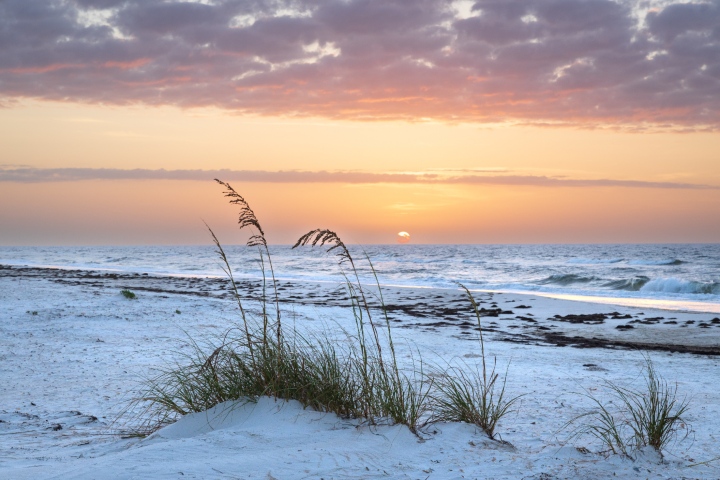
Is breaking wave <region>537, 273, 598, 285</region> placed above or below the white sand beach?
below

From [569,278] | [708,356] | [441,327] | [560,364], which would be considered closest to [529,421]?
[560,364]

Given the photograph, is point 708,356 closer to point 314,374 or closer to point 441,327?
point 441,327

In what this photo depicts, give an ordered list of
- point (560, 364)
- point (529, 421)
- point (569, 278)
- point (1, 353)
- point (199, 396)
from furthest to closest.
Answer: point (569, 278) → point (560, 364) → point (1, 353) → point (529, 421) → point (199, 396)

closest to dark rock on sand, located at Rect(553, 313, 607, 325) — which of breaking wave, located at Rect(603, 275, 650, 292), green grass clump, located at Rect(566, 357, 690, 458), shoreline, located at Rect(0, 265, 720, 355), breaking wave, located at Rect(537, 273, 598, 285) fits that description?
shoreline, located at Rect(0, 265, 720, 355)

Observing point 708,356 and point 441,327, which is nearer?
point 708,356

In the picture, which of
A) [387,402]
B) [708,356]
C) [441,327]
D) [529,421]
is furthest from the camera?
[441,327]

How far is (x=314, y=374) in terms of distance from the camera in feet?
15.1

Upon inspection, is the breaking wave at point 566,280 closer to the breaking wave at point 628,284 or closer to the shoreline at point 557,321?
the breaking wave at point 628,284

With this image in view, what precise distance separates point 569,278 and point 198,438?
34.7 m

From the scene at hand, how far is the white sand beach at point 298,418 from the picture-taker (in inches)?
148

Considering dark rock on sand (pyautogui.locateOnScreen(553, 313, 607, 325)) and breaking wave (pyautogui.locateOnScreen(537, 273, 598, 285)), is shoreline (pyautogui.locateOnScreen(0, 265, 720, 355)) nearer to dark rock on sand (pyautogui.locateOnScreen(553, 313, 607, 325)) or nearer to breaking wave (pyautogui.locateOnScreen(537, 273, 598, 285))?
dark rock on sand (pyautogui.locateOnScreen(553, 313, 607, 325))

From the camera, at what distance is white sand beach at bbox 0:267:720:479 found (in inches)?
148

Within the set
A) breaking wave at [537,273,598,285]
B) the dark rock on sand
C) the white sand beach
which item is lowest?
breaking wave at [537,273,598,285]

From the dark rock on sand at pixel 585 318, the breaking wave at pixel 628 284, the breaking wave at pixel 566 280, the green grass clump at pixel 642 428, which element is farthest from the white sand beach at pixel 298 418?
the breaking wave at pixel 566 280
